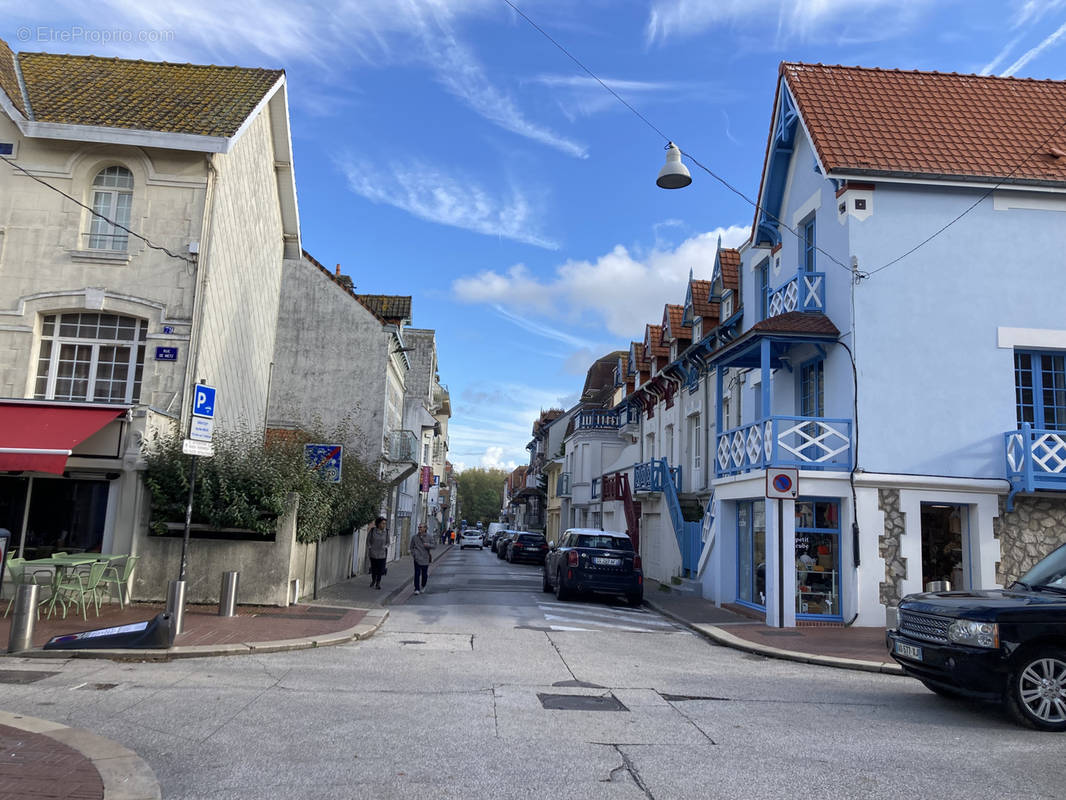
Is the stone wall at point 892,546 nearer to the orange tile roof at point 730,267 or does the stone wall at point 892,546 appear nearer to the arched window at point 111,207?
the orange tile roof at point 730,267

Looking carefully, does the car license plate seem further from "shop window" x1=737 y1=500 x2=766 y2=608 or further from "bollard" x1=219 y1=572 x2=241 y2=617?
"bollard" x1=219 y1=572 x2=241 y2=617

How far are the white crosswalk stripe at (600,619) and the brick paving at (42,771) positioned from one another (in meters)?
9.02

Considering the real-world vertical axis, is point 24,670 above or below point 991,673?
below

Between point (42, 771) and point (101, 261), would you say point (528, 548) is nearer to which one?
point (101, 261)

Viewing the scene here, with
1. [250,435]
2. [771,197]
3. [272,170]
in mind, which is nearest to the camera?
[250,435]

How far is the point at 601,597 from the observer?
20406mm

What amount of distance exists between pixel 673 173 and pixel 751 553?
26.3 feet

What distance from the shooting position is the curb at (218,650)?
9.56 meters

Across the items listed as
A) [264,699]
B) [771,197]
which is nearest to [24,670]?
[264,699]

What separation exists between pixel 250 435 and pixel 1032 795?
50.2 feet

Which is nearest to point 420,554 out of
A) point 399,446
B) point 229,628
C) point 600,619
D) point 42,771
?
point 600,619

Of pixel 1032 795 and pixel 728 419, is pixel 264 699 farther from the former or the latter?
pixel 728 419

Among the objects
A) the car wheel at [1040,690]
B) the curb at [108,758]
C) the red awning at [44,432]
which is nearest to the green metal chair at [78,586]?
the red awning at [44,432]

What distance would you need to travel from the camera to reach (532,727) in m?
6.95
